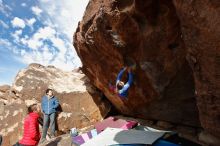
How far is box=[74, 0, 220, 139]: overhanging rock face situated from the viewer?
5441 mm

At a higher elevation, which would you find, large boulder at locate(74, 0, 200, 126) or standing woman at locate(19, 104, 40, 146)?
large boulder at locate(74, 0, 200, 126)

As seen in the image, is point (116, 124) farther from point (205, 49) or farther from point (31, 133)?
point (205, 49)

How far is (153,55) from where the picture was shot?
725 cm

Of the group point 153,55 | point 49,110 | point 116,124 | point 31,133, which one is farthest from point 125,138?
point 49,110

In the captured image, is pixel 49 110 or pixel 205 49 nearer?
pixel 205 49

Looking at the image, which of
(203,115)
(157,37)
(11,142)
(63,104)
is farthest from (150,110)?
(11,142)

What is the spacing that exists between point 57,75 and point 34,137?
6.88 meters

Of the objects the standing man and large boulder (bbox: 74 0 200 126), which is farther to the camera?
the standing man

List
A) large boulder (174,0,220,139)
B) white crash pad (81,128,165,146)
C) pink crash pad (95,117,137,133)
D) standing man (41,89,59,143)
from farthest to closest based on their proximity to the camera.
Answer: standing man (41,89,59,143)
pink crash pad (95,117,137,133)
white crash pad (81,128,165,146)
large boulder (174,0,220,139)

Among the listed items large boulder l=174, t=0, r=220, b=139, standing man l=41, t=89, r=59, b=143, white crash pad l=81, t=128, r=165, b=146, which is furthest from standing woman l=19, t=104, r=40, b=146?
large boulder l=174, t=0, r=220, b=139

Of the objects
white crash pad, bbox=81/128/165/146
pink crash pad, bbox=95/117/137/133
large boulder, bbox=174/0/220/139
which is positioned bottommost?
Answer: white crash pad, bbox=81/128/165/146

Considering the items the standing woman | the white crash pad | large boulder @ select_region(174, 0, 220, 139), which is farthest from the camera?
the standing woman

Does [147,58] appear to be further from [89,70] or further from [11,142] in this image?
[11,142]

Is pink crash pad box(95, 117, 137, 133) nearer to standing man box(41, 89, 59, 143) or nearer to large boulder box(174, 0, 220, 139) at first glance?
large boulder box(174, 0, 220, 139)
